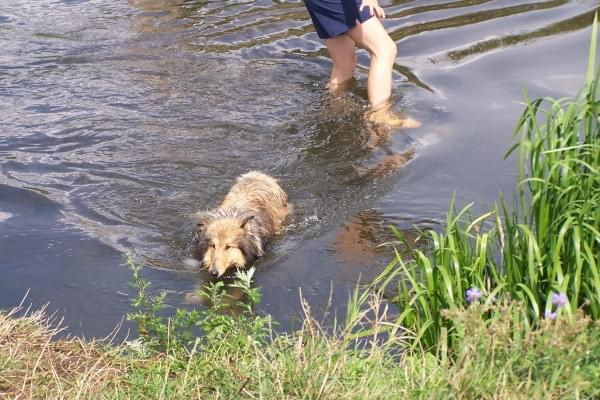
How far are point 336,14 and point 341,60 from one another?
1.17 meters

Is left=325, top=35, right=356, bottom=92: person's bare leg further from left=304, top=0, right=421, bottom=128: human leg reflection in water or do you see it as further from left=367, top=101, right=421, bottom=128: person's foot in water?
left=367, top=101, right=421, bottom=128: person's foot in water

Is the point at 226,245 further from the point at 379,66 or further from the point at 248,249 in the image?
the point at 379,66

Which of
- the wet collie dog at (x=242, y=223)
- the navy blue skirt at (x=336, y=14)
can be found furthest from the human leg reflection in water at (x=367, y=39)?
the wet collie dog at (x=242, y=223)

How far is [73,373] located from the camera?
14.7 feet

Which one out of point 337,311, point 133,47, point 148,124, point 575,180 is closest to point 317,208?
point 337,311

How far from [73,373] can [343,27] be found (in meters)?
5.26

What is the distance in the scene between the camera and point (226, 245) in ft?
22.3

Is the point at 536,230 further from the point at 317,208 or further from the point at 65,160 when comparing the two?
the point at 65,160

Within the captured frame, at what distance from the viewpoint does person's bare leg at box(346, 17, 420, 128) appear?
8.83m

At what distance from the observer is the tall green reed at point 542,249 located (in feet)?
13.8

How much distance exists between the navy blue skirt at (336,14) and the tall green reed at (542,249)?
13.7 ft

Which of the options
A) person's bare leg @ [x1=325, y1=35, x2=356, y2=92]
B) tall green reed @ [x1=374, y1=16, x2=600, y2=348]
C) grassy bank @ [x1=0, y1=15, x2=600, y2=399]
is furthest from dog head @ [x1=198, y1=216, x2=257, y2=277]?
person's bare leg @ [x1=325, y1=35, x2=356, y2=92]

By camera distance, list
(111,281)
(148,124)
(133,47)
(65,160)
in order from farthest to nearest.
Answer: (133,47), (148,124), (65,160), (111,281)

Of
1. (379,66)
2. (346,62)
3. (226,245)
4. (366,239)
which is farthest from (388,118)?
(226,245)
